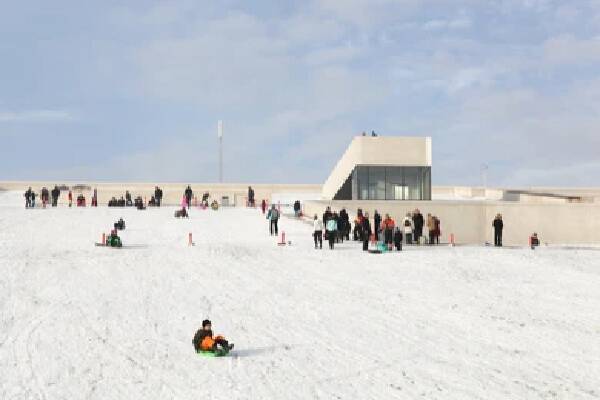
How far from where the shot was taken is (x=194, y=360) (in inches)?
548

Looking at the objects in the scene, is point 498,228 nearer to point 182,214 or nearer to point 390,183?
point 390,183

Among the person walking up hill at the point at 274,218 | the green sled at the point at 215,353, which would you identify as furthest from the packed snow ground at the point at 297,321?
the person walking up hill at the point at 274,218

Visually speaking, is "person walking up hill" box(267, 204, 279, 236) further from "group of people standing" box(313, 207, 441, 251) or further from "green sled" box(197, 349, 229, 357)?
"green sled" box(197, 349, 229, 357)

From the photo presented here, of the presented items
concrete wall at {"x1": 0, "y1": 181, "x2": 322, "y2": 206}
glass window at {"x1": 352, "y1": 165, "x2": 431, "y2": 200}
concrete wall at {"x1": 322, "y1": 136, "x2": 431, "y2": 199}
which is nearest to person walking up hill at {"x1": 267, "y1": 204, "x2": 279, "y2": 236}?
glass window at {"x1": 352, "y1": 165, "x2": 431, "y2": 200}

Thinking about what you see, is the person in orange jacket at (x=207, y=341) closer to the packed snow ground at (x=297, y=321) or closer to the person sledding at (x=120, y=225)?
the packed snow ground at (x=297, y=321)

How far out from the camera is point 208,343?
1411 centimetres

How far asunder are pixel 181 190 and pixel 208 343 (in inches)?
1873

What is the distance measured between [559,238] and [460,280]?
20.0m

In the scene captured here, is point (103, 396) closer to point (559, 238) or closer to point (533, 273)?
point (533, 273)

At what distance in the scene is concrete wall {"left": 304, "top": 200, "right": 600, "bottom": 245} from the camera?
4081cm

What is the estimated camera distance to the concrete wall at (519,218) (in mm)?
40812

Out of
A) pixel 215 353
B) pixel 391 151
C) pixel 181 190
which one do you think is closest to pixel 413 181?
pixel 391 151

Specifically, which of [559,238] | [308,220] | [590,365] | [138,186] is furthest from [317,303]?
[138,186]

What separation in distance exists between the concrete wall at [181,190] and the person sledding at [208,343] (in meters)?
40.1
